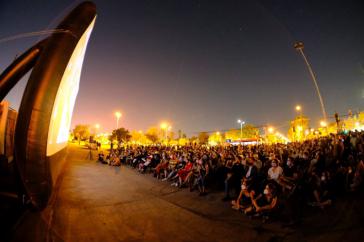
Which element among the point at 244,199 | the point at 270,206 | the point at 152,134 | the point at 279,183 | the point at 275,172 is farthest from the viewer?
the point at 152,134

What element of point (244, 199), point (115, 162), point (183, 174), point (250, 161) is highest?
point (250, 161)

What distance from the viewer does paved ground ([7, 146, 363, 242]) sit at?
16.8ft

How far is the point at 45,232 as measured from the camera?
4922 mm

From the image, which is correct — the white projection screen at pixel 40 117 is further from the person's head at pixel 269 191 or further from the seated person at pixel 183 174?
the seated person at pixel 183 174

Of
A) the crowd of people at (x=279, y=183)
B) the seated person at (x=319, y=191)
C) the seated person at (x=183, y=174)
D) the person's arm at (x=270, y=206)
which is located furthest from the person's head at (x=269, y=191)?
the seated person at (x=183, y=174)

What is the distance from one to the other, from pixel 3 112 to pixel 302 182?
11992mm

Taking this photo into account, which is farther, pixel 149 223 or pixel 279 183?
pixel 279 183

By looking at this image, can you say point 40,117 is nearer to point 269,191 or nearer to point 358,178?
point 269,191

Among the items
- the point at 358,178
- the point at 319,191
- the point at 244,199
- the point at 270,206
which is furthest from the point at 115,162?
the point at 358,178

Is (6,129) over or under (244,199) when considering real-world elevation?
over

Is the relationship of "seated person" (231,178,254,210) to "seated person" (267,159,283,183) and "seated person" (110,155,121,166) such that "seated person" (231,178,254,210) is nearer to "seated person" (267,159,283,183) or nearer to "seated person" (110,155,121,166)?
"seated person" (267,159,283,183)

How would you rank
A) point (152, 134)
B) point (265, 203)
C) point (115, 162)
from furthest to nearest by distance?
point (152, 134)
point (115, 162)
point (265, 203)

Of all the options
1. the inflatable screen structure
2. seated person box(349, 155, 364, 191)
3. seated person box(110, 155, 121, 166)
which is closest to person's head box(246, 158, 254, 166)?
seated person box(349, 155, 364, 191)

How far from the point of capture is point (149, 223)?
599 cm
